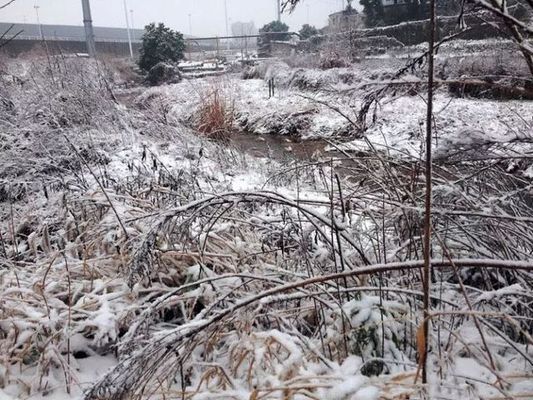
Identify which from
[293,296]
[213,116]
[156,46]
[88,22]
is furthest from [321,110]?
[88,22]

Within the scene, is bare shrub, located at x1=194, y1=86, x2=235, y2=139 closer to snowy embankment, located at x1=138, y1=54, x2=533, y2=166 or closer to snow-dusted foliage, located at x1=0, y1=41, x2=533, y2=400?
snowy embankment, located at x1=138, y1=54, x2=533, y2=166

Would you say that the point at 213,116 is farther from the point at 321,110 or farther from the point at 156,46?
the point at 156,46

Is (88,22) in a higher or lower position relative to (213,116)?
higher

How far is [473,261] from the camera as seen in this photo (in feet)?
3.20

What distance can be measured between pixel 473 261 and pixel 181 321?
1288 mm

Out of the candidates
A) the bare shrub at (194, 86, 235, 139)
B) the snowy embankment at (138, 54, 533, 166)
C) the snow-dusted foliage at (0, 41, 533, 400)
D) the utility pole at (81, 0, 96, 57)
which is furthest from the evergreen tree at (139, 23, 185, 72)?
the snow-dusted foliage at (0, 41, 533, 400)

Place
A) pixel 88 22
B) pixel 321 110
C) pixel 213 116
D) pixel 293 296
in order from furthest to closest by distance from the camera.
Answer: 1. pixel 88 22
2. pixel 321 110
3. pixel 213 116
4. pixel 293 296

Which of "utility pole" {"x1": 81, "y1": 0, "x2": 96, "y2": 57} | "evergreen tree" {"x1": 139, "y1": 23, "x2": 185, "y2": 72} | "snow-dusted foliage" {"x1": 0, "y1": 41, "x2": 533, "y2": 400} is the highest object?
"utility pole" {"x1": 81, "y1": 0, "x2": 96, "y2": 57}

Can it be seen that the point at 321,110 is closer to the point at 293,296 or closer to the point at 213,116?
the point at 213,116

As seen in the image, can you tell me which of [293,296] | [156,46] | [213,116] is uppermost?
[156,46]

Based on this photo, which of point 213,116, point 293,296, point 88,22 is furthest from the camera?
point 88,22

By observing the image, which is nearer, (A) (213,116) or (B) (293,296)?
(B) (293,296)

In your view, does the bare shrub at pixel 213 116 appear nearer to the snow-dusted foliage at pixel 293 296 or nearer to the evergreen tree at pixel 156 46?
the snow-dusted foliage at pixel 293 296

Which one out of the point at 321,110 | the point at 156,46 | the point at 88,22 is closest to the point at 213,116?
the point at 321,110
